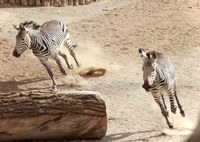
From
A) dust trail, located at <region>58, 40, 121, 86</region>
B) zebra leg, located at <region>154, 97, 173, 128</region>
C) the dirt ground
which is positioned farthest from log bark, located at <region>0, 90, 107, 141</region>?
dust trail, located at <region>58, 40, 121, 86</region>

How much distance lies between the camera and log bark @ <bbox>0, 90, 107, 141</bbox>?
255 inches

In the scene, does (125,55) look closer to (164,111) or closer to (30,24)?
(30,24)

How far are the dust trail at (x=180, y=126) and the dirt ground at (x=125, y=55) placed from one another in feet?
0.05

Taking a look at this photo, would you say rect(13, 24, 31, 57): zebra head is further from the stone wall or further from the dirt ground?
the stone wall

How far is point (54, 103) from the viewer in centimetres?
657

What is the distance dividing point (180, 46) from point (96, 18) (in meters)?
3.37

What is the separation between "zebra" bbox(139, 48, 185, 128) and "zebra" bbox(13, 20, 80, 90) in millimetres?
2622

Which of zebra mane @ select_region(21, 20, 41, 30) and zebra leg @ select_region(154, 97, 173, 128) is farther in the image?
zebra mane @ select_region(21, 20, 41, 30)

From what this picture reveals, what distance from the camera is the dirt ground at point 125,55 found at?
25.9 feet

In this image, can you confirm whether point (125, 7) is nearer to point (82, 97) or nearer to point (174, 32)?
point (174, 32)

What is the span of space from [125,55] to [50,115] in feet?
18.0

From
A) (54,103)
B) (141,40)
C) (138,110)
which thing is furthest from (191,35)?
(54,103)

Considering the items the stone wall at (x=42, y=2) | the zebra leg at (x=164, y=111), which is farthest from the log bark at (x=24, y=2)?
the zebra leg at (x=164, y=111)

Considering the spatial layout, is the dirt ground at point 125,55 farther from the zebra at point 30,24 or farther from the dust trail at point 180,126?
the zebra at point 30,24
